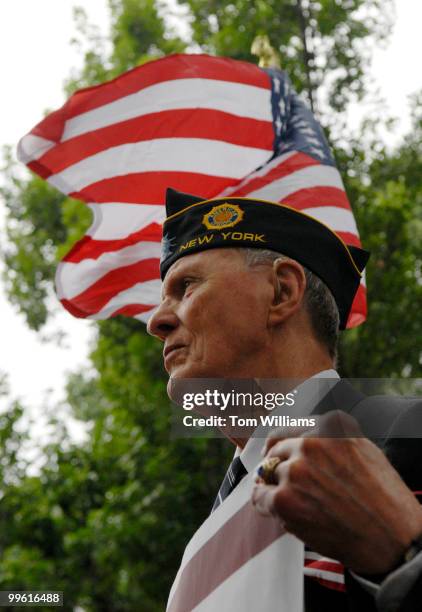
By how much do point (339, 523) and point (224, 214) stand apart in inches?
53.4

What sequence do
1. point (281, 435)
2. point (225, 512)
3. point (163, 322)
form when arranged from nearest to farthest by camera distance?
point (281, 435), point (225, 512), point (163, 322)

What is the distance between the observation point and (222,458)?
1150 cm

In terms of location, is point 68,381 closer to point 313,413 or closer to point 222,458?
point 222,458

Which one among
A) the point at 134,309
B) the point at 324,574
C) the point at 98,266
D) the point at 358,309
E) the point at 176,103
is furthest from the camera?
the point at 176,103

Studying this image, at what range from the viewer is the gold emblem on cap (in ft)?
7.61

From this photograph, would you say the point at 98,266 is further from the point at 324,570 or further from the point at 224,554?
the point at 324,570

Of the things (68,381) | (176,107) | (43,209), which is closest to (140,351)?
(43,209)

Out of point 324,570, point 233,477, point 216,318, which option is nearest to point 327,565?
point 324,570

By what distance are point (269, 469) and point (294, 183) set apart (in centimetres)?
410

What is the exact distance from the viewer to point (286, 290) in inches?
84.7

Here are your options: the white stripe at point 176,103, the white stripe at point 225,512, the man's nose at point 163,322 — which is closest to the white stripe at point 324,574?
the white stripe at point 225,512

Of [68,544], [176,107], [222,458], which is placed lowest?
[68,544]

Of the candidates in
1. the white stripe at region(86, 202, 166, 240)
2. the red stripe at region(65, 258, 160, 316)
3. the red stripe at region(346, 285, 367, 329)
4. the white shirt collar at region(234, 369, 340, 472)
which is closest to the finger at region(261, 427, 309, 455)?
the white shirt collar at region(234, 369, 340, 472)

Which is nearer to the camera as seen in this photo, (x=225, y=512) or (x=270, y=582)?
(x=270, y=582)
